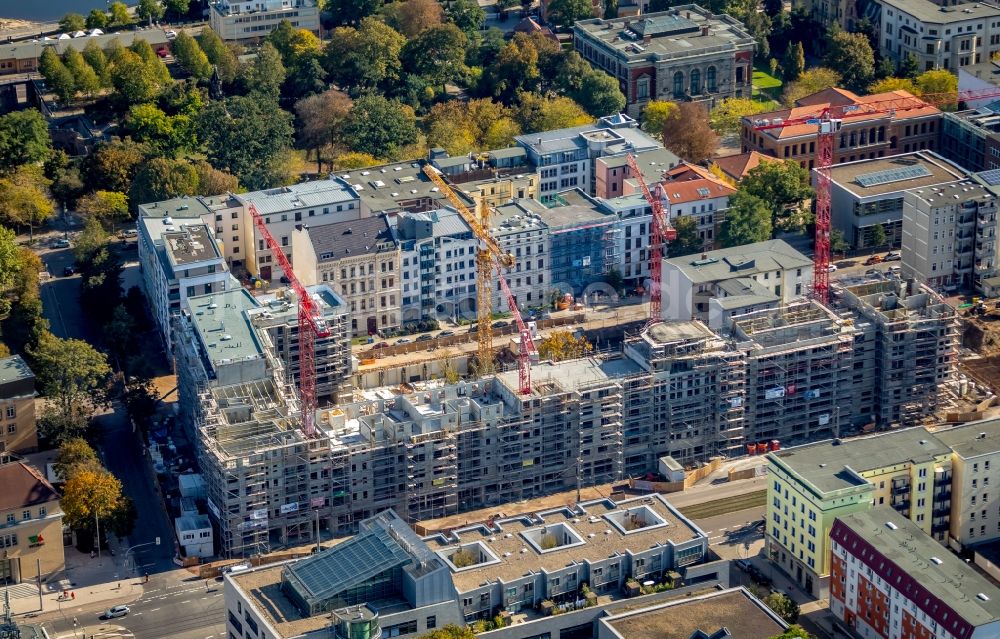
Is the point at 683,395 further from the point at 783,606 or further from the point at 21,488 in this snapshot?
the point at 21,488

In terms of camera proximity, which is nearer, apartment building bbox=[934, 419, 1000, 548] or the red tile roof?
the red tile roof

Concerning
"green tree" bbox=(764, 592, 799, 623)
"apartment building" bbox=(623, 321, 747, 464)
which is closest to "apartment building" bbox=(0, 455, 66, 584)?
"apartment building" bbox=(623, 321, 747, 464)

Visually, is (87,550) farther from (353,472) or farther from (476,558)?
(476,558)

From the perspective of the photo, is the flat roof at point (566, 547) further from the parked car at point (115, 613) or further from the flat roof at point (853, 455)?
the parked car at point (115, 613)

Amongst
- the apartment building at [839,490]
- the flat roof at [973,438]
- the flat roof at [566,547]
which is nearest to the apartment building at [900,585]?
the apartment building at [839,490]

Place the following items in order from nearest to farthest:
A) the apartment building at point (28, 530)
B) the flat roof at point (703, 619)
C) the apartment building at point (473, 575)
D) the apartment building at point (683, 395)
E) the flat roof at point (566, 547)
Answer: the flat roof at point (703, 619) < the apartment building at point (473, 575) < the flat roof at point (566, 547) < the apartment building at point (28, 530) < the apartment building at point (683, 395)

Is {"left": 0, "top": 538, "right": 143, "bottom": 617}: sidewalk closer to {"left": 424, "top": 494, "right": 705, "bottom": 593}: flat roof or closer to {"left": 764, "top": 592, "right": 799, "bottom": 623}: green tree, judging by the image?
{"left": 424, "top": 494, "right": 705, "bottom": 593}: flat roof
